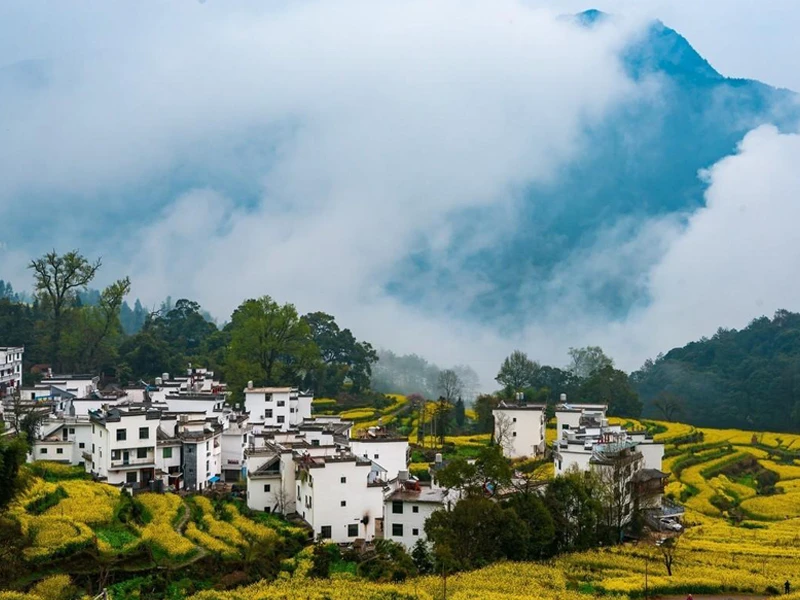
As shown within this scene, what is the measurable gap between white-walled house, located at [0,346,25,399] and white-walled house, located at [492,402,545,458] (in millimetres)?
33777

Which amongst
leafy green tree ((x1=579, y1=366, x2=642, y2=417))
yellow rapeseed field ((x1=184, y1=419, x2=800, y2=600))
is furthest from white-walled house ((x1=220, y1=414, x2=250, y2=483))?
leafy green tree ((x1=579, y1=366, x2=642, y2=417))

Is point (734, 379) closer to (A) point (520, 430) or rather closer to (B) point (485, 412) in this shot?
(B) point (485, 412)

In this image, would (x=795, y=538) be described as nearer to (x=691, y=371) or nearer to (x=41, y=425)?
(x=41, y=425)

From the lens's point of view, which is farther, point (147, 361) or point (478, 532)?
point (147, 361)

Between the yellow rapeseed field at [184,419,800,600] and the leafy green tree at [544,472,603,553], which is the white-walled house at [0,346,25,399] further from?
the leafy green tree at [544,472,603,553]

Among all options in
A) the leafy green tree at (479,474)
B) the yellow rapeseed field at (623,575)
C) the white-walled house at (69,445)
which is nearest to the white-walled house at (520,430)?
the yellow rapeseed field at (623,575)

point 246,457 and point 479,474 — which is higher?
point 246,457

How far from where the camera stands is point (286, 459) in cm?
3847

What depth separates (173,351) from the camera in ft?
248

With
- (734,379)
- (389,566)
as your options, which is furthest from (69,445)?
(734,379)

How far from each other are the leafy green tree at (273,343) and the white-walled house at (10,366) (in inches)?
614

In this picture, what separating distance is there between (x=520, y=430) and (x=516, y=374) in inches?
867

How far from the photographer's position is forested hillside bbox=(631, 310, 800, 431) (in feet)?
269

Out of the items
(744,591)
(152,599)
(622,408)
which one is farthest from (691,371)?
(152,599)
